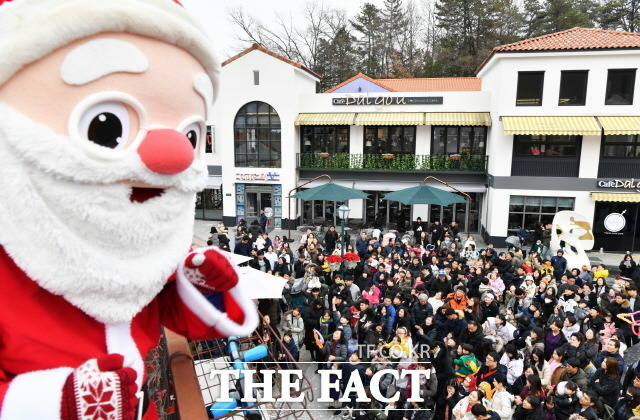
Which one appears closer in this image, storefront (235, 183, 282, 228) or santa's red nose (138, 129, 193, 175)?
santa's red nose (138, 129, 193, 175)

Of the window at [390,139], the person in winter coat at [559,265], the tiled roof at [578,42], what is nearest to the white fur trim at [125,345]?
the person in winter coat at [559,265]

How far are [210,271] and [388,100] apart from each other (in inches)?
739

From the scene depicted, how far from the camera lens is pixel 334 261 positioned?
1223 cm

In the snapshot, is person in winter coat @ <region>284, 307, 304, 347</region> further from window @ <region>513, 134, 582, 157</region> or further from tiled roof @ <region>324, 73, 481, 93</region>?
tiled roof @ <region>324, 73, 481, 93</region>

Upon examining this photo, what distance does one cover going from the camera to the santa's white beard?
1749mm

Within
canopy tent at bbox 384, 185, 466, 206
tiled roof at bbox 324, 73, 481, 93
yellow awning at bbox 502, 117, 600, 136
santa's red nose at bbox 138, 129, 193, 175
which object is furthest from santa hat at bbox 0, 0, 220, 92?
tiled roof at bbox 324, 73, 481, 93

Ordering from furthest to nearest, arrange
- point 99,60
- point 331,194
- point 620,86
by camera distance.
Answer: point 620,86 → point 331,194 → point 99,60

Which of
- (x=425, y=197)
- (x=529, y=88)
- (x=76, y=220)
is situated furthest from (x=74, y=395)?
(x=529, y=88)

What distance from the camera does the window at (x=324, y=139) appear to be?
2106 centimetres

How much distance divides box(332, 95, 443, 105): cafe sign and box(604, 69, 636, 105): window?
611 cm

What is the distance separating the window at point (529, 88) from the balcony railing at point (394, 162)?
2879 millimetres

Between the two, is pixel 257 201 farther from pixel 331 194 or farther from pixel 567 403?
pixel 567 403

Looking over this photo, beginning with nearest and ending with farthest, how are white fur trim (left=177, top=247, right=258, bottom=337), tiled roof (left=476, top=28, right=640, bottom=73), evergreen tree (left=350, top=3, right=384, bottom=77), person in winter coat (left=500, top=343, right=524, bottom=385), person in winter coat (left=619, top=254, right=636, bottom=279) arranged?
white fur trim (left=177, top=247, right=258, bottom=337)
person in winter coat (left=500, top=343, right=524, bottom=385)
person in winter coat (left=619, top=254, right=636, bottom=279)
tiled roof (left=476, top=28, right=640, bottom=73)
evergreen tree (left=350, top=3, right=384, bottom=77)

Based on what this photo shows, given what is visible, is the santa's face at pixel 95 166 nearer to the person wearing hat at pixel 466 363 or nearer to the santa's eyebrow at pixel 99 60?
the santa's eyebrow at pixel 99 60
